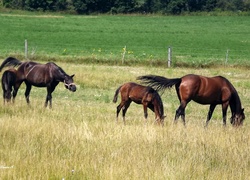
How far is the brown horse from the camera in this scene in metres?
13.2

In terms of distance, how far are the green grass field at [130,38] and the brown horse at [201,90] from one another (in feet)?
59.2

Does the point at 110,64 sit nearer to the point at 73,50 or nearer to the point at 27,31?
the point at 73,50

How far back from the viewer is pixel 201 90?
13.5m

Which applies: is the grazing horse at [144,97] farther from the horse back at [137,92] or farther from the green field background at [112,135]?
the green field background at [112,135]

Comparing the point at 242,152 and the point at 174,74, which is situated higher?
the point at 242,152

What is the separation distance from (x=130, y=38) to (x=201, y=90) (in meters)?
37.7

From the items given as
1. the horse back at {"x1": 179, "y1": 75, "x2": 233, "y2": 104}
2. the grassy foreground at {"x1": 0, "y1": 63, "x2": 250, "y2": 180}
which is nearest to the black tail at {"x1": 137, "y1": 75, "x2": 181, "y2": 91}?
the horse back at {"x1": 179, "y1": 75, "x2": 233, "y2": 104}

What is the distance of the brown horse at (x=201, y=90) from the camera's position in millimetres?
13234

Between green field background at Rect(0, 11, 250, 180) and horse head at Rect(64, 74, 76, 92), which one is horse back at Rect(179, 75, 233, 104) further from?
horse head at Rect(64, 74, 76, 92)

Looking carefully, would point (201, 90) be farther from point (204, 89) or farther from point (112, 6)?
point (112, 6)

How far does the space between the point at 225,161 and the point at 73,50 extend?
32.8 meters

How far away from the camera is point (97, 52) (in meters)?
39.3

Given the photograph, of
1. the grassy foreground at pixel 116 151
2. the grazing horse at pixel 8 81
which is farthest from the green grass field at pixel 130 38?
the grassy foreground at pixel 116 151

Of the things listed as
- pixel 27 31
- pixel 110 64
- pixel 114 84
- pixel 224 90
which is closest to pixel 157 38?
pixel 27 31
